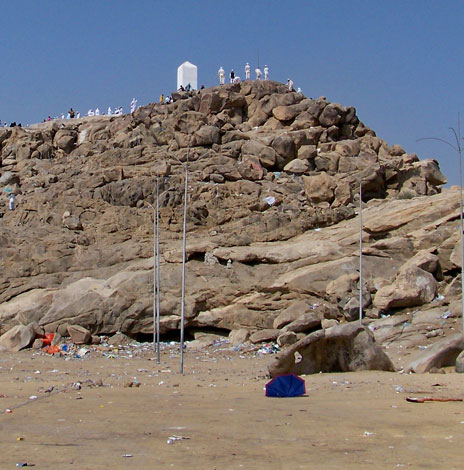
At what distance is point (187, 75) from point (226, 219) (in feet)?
73.5

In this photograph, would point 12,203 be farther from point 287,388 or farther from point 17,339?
point 287,388

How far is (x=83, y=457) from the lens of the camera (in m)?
7.98

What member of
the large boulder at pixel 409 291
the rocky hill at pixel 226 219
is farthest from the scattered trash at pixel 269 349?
the large boulder at pixel 409 291

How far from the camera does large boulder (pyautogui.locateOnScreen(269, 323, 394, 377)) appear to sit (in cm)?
1739

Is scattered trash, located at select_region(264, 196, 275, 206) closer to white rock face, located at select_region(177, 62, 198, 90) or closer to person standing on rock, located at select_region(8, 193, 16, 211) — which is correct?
person standing on rock, located at select_region(8, 193, 16, 211)

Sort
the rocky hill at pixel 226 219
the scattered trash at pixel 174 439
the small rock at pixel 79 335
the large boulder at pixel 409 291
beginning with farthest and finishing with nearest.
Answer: the rocky hill at pixel 226 219, the small rock at pixel 79 335, the large boulder at pixel 409 291, the scattered trash at pixel 174 439

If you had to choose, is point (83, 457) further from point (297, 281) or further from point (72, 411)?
point (297, 281)

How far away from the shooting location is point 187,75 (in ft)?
183

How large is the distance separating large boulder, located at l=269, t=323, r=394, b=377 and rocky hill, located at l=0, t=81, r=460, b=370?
8519mm

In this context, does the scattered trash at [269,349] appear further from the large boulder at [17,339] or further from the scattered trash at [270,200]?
the scattered trash at [270,200]

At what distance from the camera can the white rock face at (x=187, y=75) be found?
55.5 m

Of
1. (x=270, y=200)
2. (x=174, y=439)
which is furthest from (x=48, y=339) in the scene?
(x=174, y=439)

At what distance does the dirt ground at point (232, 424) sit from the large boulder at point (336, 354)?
56cm

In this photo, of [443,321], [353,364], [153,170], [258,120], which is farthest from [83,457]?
[258,120]
